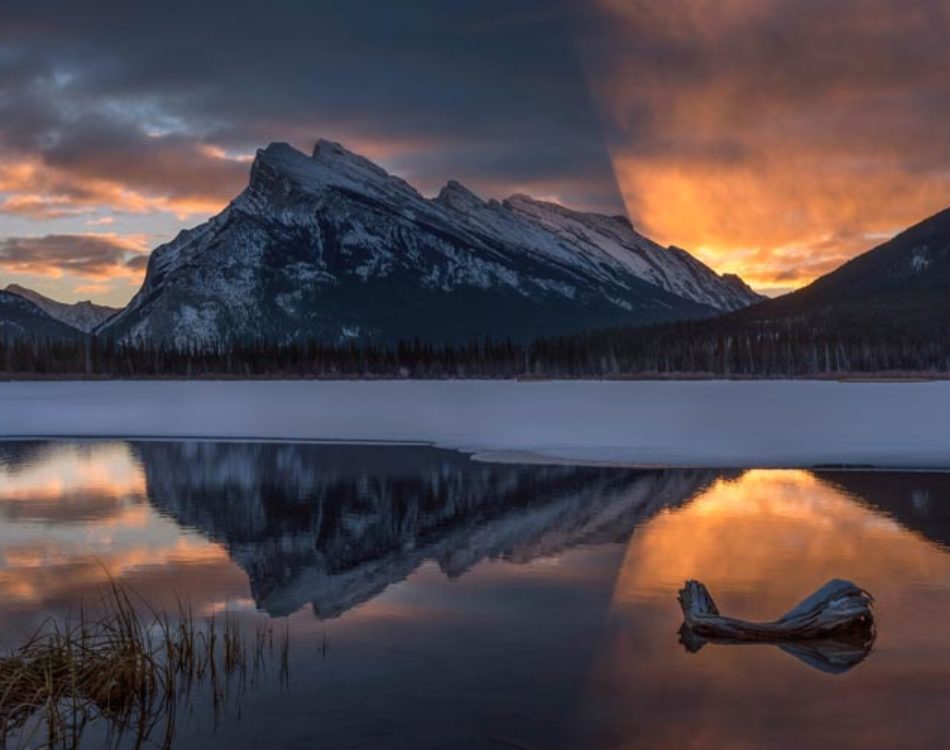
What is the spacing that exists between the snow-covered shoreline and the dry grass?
3064 centimetres

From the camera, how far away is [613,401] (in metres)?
103

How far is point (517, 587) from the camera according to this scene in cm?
2167

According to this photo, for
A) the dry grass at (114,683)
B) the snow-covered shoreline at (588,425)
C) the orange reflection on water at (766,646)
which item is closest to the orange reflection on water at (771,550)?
the orange reflection on water at (766,646)

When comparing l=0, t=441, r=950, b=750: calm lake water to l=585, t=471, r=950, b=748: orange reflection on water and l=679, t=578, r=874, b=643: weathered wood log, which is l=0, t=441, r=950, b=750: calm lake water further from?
l=679, t=578, r=874, b=643: weathered wood log

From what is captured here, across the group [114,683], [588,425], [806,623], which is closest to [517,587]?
[806,623]

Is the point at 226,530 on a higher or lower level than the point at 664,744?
higher

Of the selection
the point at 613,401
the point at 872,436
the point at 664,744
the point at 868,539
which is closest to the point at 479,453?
the point at 872,436

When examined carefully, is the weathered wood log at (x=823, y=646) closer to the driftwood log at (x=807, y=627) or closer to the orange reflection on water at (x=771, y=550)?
the driftwood log at (x=807, y=627)

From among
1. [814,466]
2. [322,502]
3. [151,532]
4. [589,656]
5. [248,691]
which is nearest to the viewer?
[248,691]

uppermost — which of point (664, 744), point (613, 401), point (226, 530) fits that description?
point (613, 401)

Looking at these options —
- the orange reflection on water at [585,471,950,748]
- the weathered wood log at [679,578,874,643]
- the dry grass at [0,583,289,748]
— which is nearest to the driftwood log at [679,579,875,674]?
the weathered wood log at [679,578,874,643]

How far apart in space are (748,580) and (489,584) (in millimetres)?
5521

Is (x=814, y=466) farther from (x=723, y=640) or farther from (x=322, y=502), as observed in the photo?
(x=723, y=640)

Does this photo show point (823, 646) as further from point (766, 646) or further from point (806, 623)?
point (766, 646)
